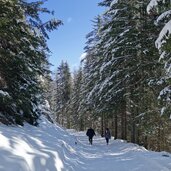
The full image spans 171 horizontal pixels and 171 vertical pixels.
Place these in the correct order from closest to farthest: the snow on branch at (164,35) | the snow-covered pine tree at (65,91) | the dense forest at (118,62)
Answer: the snow on branch at (164,35) < the dense forest at (118,62) < the snow-covered pine tree at (65,91)

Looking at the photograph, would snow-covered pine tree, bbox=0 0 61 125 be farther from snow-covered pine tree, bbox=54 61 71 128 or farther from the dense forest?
snow-covered pine tree, bbox=54 61 71 128

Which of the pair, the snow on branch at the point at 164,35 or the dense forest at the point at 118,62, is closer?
the snow on branch at the point at 164,35

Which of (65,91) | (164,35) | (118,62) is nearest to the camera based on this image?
(164,35)

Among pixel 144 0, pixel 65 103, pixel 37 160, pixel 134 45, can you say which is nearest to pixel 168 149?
pixel 134 45

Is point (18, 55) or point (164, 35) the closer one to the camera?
point (164, 35)

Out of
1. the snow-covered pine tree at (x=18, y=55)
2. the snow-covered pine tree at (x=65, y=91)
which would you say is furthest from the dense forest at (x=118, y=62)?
the snow-covered pine tree at (x=65, y=91)

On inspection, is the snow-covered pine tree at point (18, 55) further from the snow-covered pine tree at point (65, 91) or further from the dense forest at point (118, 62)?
the snow-covered pine tree at point (65, 91)

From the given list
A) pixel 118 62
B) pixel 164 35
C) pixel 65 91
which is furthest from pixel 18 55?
pixel 65 91

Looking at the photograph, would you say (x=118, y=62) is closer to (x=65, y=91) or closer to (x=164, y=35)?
(x=164, y=35)

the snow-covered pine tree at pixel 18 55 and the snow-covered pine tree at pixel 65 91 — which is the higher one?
the snow-covered pine tree at pixel 65 91

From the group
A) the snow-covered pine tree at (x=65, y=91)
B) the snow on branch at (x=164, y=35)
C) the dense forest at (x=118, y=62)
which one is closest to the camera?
the snow on branch at (x=164, y=35)

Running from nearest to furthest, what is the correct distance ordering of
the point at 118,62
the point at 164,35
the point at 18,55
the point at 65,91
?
the point at 164,35 → the point at 18,55 → the point at 118,62 → the point at 65,91

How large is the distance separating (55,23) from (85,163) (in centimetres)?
695

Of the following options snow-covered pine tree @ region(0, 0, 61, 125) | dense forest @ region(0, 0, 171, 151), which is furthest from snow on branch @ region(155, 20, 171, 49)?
snow-covered pine tree @ region(0, 0, 61, 125)
